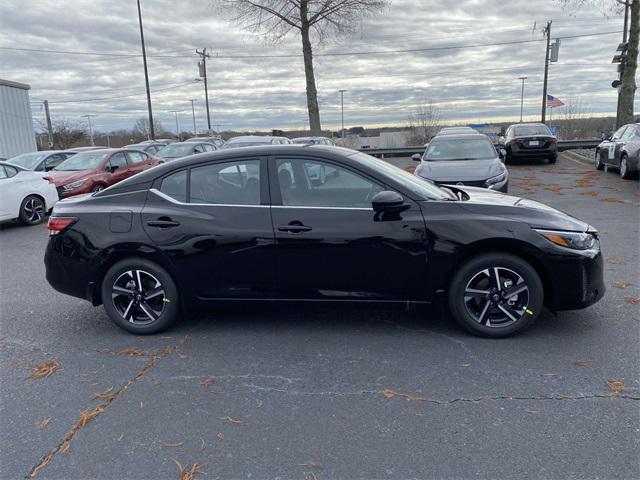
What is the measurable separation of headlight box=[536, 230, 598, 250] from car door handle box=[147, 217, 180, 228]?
118 inches

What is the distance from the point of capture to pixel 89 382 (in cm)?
366

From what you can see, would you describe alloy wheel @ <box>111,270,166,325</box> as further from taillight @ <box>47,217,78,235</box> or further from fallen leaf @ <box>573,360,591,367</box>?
fallen leaf @ <box>573,360,591,367</box>

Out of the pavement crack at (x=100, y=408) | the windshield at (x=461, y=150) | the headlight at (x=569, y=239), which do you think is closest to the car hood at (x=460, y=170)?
the windshield at (x=461, y=150)

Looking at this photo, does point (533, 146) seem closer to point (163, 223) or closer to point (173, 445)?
point (163, 223)

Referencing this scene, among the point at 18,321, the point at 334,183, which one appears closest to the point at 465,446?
the point at 334,183

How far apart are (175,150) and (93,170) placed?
556 cm

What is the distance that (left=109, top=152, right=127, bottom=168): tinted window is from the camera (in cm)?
1398

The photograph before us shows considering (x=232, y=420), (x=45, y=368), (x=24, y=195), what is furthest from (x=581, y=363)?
(x=24, y=195)

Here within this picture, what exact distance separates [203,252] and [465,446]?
256 cm

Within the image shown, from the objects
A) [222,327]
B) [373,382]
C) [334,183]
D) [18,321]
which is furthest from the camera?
[18,321]

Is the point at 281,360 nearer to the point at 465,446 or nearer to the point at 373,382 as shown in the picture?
the point at 373,382

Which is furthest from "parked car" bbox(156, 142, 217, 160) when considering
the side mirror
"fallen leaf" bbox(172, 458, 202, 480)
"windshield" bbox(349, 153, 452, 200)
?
"fallen leaf" bbox(172, 458, 202, 480)

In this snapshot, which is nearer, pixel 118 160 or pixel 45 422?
pixel 45 422

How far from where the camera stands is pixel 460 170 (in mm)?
9898
